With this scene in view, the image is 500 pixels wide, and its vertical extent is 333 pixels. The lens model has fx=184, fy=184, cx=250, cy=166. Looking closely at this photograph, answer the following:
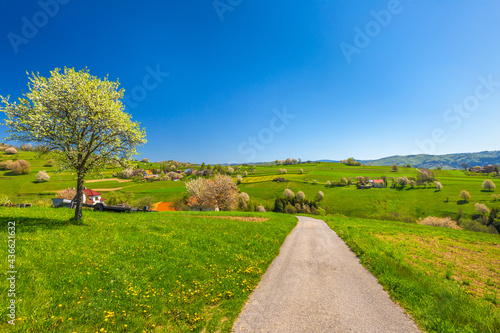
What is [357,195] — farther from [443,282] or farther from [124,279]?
[124,279]

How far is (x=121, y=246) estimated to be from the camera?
40.7 ft

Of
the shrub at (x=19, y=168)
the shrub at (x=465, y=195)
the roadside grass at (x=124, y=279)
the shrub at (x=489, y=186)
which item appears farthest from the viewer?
the shrub at (x=489, y=186)

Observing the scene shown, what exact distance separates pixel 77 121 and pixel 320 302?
2238 cm

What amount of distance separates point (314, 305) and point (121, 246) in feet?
40.3

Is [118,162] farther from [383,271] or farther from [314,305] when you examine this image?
[383,271]

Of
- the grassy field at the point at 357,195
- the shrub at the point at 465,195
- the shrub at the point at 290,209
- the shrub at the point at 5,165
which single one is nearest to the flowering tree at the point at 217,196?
the grassy field at the point at 357,195

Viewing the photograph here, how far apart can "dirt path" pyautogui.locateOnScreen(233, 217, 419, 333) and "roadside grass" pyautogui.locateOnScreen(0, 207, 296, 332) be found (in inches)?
34.7

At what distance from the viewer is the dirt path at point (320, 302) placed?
274 inches

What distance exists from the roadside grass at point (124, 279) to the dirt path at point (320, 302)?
88cm

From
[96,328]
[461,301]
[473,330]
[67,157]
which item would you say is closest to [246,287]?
[96,328]

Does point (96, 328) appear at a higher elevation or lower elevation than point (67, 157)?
lower

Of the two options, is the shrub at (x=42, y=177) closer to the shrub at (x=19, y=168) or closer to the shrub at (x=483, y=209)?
the shrub at (x=19, y=168)

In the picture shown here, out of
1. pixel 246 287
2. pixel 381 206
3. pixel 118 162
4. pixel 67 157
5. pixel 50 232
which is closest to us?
pixel 246 287

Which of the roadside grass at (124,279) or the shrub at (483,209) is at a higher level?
the roadside grass at (124,279)
